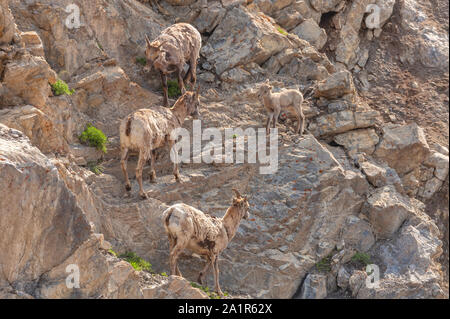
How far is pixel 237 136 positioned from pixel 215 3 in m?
5.29

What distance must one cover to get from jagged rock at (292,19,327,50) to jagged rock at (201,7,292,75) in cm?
167

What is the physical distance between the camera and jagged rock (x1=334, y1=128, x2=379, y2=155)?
54.8 feet

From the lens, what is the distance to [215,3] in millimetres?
18312

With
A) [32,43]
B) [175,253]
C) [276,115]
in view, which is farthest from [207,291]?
[32,43]

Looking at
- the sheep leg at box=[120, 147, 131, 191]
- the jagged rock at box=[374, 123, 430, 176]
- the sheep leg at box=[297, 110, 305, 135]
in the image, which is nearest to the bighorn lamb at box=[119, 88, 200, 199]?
the sheep leg at box=[120, 147, 131, 191]

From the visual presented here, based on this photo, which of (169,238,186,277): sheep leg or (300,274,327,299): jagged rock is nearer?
(169,238,186,277): sheep leg

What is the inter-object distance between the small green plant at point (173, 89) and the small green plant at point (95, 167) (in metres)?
3.29

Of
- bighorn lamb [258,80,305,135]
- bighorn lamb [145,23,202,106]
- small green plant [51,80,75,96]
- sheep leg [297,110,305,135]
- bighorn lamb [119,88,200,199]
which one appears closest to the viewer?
bighorn lamb [119,88,200,199]

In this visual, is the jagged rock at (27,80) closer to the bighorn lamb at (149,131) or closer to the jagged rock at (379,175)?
the bighorn lamb at (149,131)

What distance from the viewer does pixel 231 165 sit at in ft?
47.6

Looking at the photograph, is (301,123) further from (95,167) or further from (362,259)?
(95,167)

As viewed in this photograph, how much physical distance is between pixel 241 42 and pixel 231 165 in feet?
15.4

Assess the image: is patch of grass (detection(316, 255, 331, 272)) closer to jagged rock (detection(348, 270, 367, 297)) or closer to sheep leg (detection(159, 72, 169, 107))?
jagged rock (detection(348, 270, 367, 297))

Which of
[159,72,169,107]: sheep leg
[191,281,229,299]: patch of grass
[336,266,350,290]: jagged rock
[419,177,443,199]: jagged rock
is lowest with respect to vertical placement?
[419,177,443,199]: jagged rock
